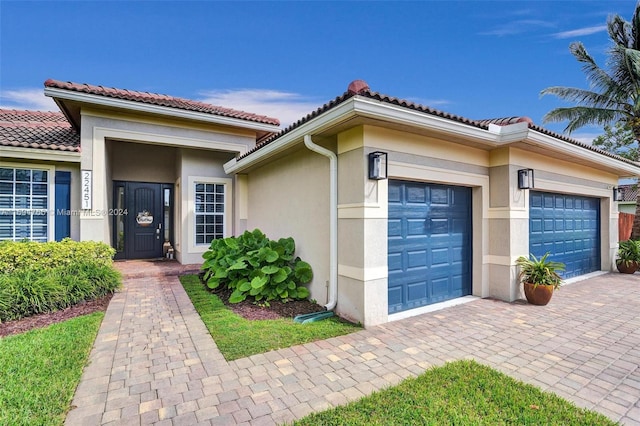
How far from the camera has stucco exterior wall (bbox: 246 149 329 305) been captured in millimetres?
5785

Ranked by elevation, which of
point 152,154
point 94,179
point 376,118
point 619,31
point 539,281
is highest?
point 619,31

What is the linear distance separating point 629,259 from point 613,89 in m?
7.64

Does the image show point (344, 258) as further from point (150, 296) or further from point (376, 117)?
point (150, 296)

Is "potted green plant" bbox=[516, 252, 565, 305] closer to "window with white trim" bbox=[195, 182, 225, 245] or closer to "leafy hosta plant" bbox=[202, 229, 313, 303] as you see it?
"leafy hosta plant" bbox=[202, 229, 313, 303]

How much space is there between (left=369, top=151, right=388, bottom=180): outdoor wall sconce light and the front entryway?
8993 mm

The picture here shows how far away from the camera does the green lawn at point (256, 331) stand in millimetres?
4025

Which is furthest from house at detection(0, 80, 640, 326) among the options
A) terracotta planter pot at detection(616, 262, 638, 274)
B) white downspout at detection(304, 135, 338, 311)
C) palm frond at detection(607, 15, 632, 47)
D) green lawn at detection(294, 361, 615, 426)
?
palm frond at detection(607, 15, 632, 47)

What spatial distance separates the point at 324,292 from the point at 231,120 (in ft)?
20.1

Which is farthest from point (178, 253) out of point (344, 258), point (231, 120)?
point (344, 258)

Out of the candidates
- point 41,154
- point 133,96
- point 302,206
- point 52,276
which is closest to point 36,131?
point 41,154

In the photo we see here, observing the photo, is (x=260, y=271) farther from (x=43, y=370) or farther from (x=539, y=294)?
(x=539, y=294)

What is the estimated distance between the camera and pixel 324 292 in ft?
18.9

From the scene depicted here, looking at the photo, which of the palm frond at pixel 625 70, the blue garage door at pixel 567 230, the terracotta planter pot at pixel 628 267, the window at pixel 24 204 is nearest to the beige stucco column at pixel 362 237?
the blue garage door at pixel 567 230

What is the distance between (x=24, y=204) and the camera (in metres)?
7.77
